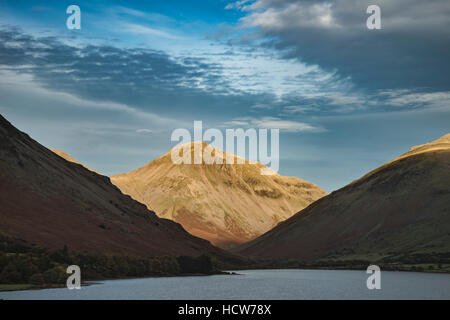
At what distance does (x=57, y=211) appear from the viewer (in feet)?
538

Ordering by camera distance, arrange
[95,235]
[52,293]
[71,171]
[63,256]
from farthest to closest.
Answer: [71,171]
[95,235]
[63,256]
[52,293]

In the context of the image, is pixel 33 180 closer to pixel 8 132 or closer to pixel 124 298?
pixel 8 132

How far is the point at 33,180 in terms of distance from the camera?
171 metres

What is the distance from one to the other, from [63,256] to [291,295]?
47135mm

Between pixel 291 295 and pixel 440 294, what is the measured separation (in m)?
22.6

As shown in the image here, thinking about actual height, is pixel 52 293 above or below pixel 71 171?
below

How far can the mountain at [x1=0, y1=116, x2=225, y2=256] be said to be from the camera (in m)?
148

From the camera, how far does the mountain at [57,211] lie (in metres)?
148
